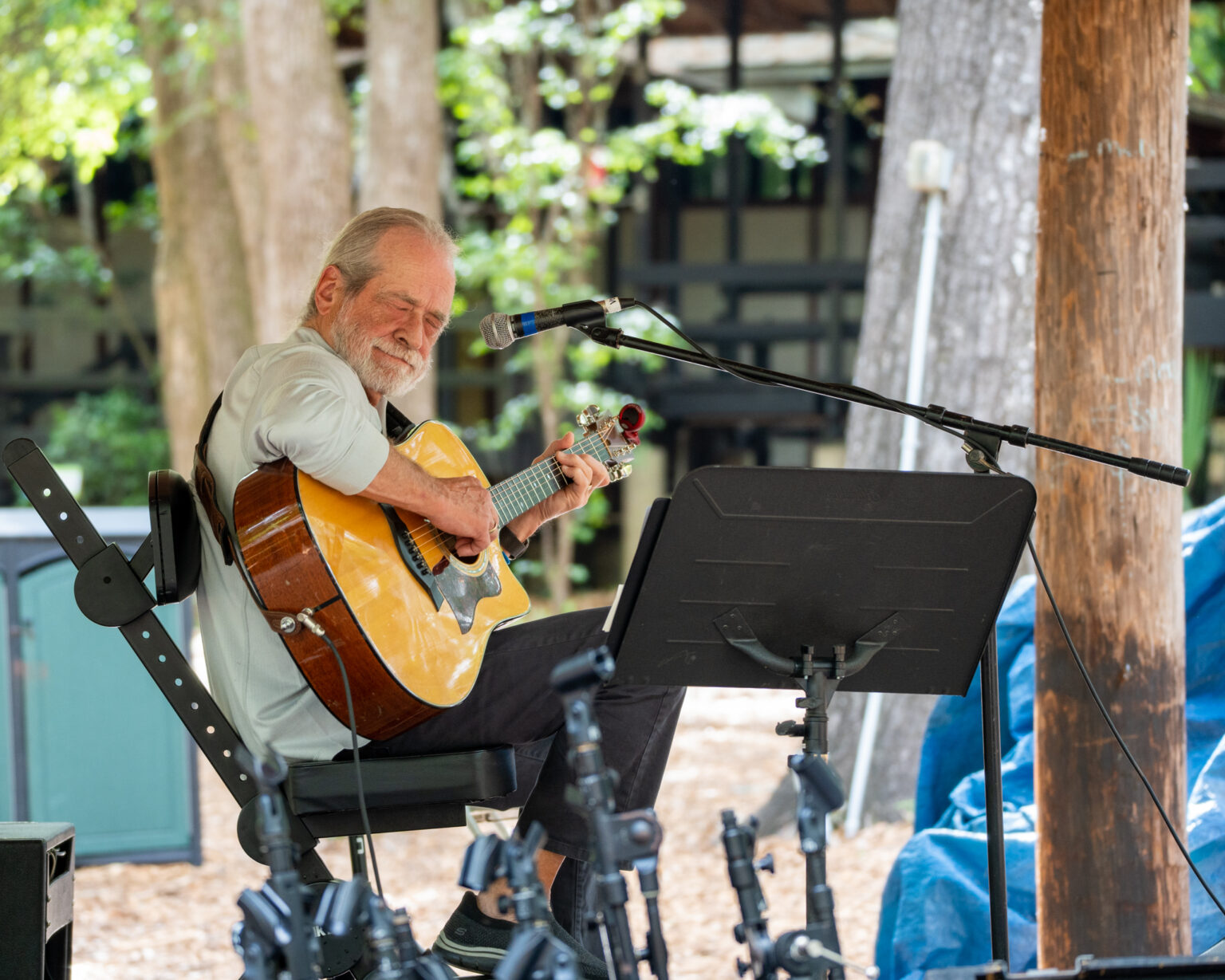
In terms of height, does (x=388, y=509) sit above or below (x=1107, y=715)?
above

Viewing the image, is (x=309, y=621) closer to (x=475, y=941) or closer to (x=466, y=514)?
(x=466, y=514)

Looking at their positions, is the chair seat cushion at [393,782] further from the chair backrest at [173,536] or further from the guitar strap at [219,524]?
the chair backrest at [173,536]

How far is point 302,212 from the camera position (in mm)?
6426

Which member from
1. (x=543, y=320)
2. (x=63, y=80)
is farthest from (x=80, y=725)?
(x=63, y=80)

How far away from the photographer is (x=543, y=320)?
220 centimetres

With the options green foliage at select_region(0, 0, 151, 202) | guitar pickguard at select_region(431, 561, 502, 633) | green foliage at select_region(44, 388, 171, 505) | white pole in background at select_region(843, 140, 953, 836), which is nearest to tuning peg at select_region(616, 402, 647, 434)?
guitar pickguard at select_region(431, 561, 502, 633)

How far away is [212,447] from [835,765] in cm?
296

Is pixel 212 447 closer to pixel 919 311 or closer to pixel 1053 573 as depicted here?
pixel 1053 573

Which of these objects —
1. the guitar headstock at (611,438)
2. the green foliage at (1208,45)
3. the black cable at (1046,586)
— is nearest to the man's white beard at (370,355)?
Answer: the guitar headstock at (611,438)

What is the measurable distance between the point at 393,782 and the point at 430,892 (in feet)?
7.30

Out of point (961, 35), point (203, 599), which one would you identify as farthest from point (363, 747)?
point (961, 35)

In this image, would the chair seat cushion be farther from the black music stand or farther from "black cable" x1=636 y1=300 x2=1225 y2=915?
"black cable" x1=636 y1=300 x2=1225 y2=915

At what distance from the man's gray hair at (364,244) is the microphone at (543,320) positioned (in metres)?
0.38

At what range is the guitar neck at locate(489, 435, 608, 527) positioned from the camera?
2664 millimetres
